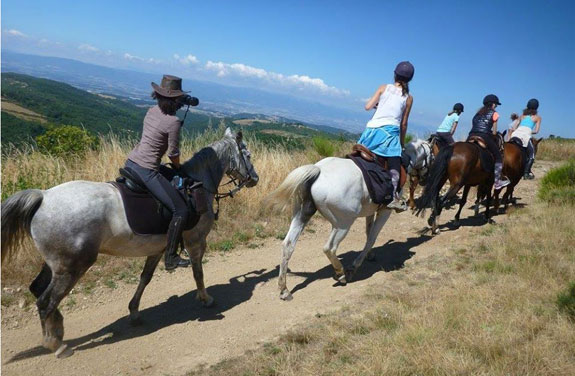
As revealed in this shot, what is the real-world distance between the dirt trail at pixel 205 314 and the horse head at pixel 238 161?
179cm

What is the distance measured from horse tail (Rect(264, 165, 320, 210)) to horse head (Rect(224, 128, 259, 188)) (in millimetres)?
443

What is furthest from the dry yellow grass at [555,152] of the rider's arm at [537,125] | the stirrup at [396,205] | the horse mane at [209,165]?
the horse mane at [209,165]

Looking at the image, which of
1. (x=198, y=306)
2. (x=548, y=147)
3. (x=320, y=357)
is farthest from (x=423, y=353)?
(x=548, y=147)

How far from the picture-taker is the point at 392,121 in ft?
19.2

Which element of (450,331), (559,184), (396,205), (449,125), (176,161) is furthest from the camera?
(449,125)

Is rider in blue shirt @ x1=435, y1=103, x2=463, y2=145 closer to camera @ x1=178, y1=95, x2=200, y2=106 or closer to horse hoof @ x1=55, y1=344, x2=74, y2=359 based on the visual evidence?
camera @ x1=178, y1=95, x2=200, y2=106

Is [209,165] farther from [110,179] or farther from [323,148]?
[323,148]

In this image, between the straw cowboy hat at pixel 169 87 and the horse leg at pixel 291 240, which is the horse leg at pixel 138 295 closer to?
the horse leg at pixel 291 240

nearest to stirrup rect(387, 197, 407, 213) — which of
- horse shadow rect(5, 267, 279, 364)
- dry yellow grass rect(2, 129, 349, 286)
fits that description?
horse shadow rect(5, 267, 279, 364)

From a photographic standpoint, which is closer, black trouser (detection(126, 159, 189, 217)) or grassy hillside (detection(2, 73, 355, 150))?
black trouser (detection(126, 159, 189, 217))

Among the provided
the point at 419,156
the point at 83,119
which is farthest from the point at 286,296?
the point at 83,119

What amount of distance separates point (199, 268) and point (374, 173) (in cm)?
288

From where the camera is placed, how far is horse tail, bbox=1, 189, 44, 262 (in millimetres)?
3616

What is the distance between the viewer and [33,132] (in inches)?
891
